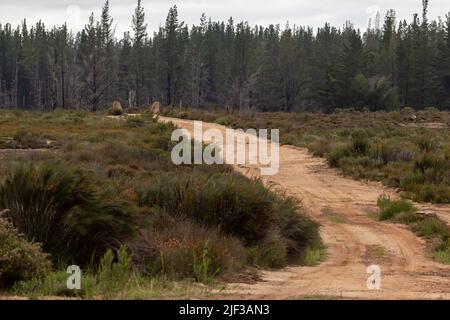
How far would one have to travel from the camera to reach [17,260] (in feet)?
23.0

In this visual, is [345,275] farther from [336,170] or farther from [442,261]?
[336,170]

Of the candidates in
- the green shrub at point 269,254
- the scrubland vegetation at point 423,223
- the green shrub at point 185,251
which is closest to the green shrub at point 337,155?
the scrubland vegetation at point 423,223

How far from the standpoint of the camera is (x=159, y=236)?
909 centimetres

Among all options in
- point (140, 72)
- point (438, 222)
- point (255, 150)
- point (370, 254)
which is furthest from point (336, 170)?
point (140, 72)

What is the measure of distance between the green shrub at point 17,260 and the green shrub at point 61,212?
829 mm

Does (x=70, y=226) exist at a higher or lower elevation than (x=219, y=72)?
lower

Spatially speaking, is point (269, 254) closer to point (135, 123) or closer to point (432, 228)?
point (432, 228)

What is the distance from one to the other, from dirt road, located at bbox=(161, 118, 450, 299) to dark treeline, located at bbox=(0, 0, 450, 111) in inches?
1926

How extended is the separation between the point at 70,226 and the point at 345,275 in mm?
3755

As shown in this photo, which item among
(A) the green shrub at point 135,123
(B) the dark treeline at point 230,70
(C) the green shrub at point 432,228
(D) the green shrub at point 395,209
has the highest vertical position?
(B) the dark treeline at point 230,70

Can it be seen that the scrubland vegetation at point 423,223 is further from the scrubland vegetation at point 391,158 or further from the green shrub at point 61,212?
the green shrub at point 61,212

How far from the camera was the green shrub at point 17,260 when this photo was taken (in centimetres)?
695

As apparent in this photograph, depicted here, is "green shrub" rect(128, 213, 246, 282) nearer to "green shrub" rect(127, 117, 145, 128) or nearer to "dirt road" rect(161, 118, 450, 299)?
"dirt road" rect(161, 118, 450, 299)
